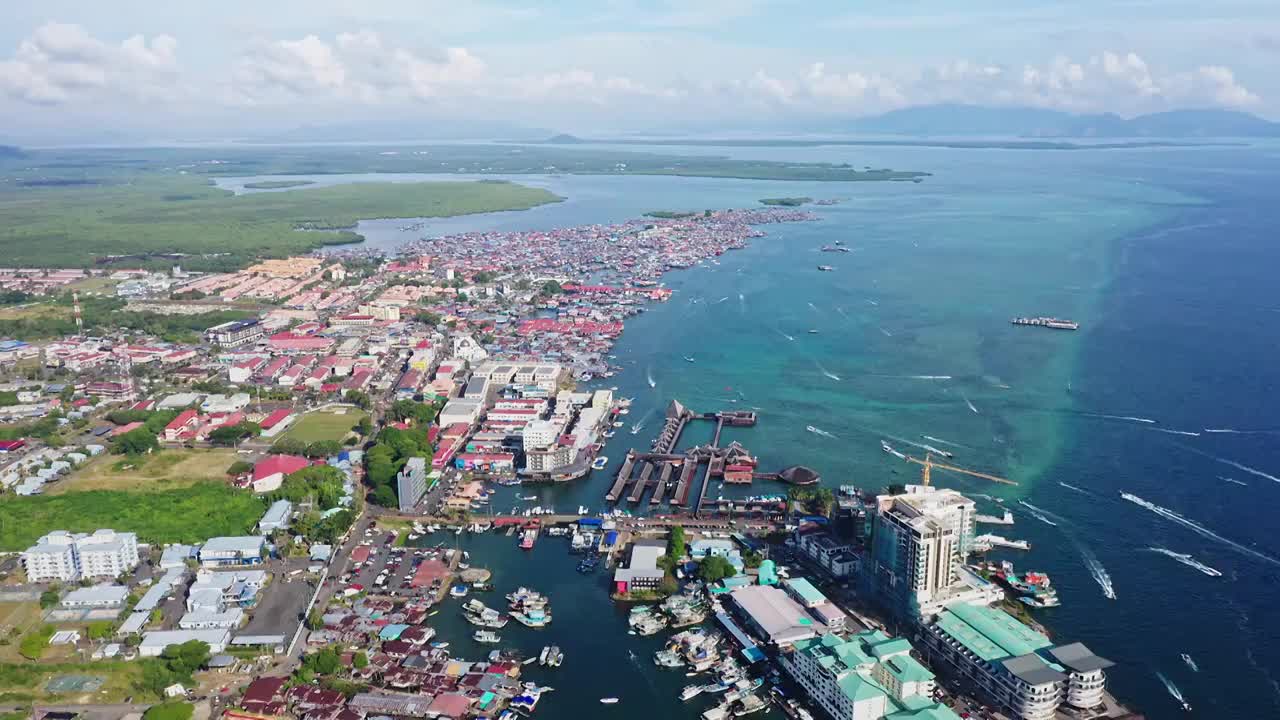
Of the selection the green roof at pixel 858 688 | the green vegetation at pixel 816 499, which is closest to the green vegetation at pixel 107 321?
the green vegetation at pixel 816 499

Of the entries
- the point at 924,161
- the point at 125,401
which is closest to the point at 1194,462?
the point at 125,401

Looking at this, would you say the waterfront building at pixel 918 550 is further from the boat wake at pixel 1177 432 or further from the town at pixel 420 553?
the boat wake at pixel 1177 432

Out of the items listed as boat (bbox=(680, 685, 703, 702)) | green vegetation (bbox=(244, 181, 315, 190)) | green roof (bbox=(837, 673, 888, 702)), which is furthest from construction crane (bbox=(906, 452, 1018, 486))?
green vegetation (bbox=(244, 181, 315, 190))

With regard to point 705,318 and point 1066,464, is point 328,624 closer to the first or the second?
point 1066,464

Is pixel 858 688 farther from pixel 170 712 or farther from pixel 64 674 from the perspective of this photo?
pixel 64 674

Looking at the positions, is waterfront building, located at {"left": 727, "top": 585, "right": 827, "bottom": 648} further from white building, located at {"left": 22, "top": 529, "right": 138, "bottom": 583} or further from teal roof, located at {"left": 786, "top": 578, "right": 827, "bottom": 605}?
white building, located at {"left": 22, "top": 529, "right": 138, "bottom": 583}

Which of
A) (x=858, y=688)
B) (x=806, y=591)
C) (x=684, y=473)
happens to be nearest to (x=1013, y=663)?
(x=858, y=688)
